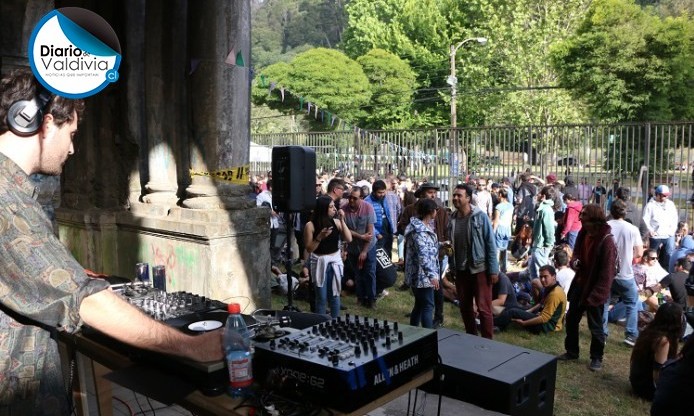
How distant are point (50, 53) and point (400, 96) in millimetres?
43345

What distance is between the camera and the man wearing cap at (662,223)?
34.8ft

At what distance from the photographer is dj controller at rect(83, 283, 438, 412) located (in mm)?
2316

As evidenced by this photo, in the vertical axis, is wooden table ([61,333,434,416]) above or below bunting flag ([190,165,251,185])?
below

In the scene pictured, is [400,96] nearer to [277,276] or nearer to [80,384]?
[277,276]

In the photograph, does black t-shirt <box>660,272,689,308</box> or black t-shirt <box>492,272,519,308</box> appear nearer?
black t-shirt <box>660,272,689,308</box>

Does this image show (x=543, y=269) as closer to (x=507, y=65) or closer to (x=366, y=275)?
(x=366, y=275)

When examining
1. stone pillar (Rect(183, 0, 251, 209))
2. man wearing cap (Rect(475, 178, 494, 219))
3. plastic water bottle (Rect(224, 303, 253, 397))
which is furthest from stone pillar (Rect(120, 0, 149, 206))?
man wearing cap (Rect(475, 178, 494, 219))

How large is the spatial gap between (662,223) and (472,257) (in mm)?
6024

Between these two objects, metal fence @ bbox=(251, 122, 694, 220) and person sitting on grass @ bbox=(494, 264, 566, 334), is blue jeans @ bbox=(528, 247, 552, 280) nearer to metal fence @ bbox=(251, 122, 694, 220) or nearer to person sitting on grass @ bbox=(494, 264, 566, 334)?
person sitting on grass @ bbox=(494, 264, 566, 334)

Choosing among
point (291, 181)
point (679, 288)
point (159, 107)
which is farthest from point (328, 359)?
point (679, 288)

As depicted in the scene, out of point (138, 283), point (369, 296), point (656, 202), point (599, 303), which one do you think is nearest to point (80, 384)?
point (138, 283)

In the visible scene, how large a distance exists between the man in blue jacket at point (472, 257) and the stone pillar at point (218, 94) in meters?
2.41

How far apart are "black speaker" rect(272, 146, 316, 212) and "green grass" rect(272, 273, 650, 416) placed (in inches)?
120

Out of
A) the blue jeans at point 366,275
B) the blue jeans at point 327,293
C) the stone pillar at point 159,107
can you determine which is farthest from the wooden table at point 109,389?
the blue jeans at point 366,275
